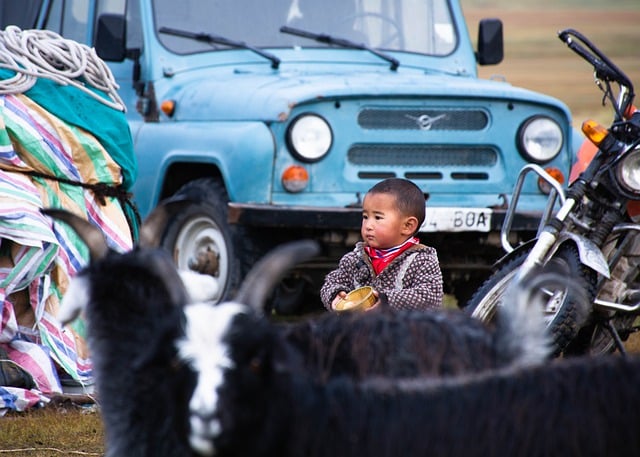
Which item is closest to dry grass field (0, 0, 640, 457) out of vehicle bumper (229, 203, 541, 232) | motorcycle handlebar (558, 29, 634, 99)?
vehicle bumper (229, 203, 541, 232)

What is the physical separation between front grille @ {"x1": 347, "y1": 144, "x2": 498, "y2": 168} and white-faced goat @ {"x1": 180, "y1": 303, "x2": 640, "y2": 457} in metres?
4.56

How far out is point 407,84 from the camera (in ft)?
23.6

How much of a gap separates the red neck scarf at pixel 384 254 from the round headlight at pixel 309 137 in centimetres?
256

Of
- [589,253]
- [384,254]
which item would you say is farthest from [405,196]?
[589,253]

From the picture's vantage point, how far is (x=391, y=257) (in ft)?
14.1

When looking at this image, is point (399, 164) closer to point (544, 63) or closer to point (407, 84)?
point (407, 84)

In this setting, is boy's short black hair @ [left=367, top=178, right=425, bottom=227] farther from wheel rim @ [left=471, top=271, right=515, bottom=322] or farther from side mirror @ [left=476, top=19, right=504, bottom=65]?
side mirror @ [left=476, top=19, right=504, bottom=65]

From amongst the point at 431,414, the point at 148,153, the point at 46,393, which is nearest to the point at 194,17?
the point at 148,153

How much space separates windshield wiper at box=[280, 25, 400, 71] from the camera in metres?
7.82

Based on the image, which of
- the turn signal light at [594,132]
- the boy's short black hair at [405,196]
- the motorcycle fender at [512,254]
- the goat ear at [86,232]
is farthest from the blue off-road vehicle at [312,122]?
the goat ear at [86,232]

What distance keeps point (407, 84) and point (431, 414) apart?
4871mm

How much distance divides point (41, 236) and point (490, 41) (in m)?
4.31

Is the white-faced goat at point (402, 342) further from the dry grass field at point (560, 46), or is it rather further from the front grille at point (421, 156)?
the dry grass field at point (560, 46)

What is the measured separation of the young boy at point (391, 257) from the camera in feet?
13.9
